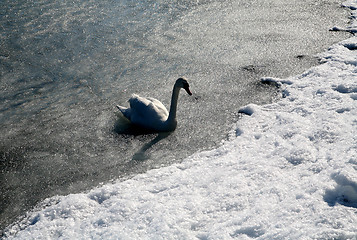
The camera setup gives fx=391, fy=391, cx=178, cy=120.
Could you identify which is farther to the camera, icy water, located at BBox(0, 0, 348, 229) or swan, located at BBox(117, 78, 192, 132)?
swan, located at BBox(117, 78, 192, 132)

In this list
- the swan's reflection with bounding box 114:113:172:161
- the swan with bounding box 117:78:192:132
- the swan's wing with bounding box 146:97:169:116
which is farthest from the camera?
the swan's wing with bounding box 146:97:169:116

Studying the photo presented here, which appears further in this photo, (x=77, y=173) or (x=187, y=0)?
(x=187, y=0)

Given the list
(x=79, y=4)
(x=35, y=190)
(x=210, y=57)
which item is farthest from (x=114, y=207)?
(x=79, y=4)

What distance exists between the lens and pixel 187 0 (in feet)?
35.6

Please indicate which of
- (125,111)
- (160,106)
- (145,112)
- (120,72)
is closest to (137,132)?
(145,112)

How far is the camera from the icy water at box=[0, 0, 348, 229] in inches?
213

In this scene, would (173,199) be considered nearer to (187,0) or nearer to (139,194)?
(139,194)

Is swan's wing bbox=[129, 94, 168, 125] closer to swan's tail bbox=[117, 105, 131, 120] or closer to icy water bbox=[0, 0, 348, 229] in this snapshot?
swan's tail bbox=[117, 105, 131, 120]

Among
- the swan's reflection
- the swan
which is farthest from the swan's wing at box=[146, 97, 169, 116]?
the swan's reflection

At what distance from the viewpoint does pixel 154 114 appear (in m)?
6.14

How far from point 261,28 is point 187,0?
8.15 ft

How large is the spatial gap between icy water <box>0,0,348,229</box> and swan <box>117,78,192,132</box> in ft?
0.58

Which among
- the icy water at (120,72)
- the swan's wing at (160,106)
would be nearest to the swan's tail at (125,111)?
the icy water at (120,72)

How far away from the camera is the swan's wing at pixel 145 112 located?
20.1ft
